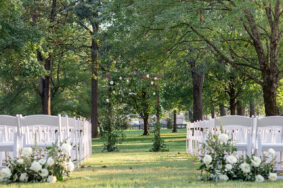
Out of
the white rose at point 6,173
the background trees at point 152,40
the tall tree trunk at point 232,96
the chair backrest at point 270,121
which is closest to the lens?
the white rose at point 6,173

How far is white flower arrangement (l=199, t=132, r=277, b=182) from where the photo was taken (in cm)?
702

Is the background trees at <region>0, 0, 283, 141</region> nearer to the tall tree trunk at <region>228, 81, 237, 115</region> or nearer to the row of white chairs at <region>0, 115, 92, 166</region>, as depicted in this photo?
the tall tree trunk at <region>228, 81, 237, 115</region>

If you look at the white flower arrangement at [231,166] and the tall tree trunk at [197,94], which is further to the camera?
the tall tree trunk at [197,94]

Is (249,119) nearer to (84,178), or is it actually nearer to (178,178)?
(178,178)

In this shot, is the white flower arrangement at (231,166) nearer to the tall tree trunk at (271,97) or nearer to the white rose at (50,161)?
the white rose at (50,161)

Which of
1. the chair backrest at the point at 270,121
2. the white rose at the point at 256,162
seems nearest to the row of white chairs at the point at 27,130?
the white rose at the point at 256,162

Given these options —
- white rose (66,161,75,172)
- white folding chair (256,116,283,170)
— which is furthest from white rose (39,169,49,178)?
white folding chair (256,116,283,170)

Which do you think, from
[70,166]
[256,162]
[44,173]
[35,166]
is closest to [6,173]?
[35,166]

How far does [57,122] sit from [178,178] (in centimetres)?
236

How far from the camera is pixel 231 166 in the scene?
7004mm

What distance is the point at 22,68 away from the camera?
69.3 ft

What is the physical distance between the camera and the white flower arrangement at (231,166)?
23.0 feet

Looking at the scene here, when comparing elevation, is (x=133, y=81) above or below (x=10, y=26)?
below

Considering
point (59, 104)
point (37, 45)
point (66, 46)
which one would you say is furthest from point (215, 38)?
point (59, 104)
